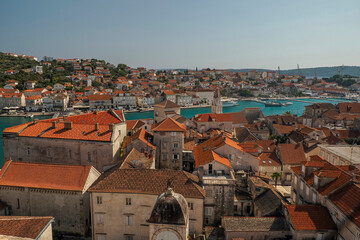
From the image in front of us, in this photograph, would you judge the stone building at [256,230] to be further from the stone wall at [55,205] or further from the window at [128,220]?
the stone wall at [55,205]

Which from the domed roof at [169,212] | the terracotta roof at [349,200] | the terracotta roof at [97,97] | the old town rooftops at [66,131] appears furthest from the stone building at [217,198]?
the terracotta roof at [97,97]

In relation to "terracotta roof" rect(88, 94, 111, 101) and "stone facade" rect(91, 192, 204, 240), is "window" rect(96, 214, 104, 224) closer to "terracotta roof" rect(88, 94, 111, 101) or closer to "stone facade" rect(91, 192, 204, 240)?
"stone facade" rect(91, 192, 204, 240)

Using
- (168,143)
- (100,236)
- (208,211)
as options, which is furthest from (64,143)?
(208,211)

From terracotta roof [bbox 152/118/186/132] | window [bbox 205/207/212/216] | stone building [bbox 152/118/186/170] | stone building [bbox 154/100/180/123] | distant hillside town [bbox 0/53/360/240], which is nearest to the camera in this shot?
distant hillside town [bbox 0/53/360/240]

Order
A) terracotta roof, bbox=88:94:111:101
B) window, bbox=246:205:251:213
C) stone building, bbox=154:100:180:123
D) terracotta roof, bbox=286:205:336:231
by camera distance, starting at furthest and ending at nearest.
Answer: terracotta roof, bbox=88:94:111:101 < stone building, bbox=154:100:180:123 < window, bbox=246:205:251:213 < terracotta roof, bbox=286:205:336:231

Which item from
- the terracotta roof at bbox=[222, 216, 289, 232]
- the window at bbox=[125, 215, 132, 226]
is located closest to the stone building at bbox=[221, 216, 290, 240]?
the terracotta roof at bbox=[222, 216, 289, 232]

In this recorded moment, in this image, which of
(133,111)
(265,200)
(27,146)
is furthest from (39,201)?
(133,111)
